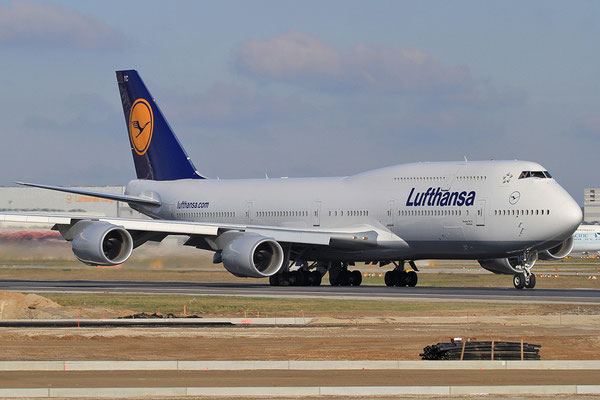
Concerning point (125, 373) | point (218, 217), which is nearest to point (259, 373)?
point (125, 373)

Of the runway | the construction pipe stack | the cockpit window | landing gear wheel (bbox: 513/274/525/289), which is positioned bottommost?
the construction pipe stack

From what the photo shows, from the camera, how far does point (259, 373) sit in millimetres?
17688

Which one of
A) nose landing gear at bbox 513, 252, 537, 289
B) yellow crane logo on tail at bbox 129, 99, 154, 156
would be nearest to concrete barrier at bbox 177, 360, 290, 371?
nose landing gear at bbox 513, 252, 537, 289

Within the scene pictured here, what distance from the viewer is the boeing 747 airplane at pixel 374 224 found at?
4341 cm

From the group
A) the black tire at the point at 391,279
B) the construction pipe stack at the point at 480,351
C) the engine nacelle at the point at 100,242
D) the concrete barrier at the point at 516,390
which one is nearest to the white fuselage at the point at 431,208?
the black tire at the point at 391,279

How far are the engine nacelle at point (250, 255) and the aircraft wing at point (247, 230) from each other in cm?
48

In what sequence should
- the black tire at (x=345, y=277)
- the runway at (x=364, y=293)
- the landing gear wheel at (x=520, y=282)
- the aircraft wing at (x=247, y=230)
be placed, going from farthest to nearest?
1. the black tire at (x=345, y=277)
2. the aircraft wing at (x=247, y=230)
3. the landing gear wheel at (x=520, y=282)
4. the runway at (x=364, y=293)

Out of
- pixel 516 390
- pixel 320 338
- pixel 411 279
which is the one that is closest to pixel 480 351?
pixel 516 390

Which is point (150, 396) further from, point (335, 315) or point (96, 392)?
point (335, 315)

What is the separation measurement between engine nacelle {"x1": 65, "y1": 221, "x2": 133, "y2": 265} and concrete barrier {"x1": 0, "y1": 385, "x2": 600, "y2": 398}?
2874 cm

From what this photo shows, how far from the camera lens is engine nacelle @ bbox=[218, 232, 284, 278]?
4419cm

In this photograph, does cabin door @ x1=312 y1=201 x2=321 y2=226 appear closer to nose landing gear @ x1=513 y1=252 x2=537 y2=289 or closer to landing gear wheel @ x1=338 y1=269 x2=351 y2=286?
landing gear wheel @ x1=338 y1=269 x2=351 y2=286

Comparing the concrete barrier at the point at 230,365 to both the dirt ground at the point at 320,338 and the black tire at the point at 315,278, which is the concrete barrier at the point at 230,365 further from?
the black tire at the point at 315,278

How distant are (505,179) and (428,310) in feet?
42.5
